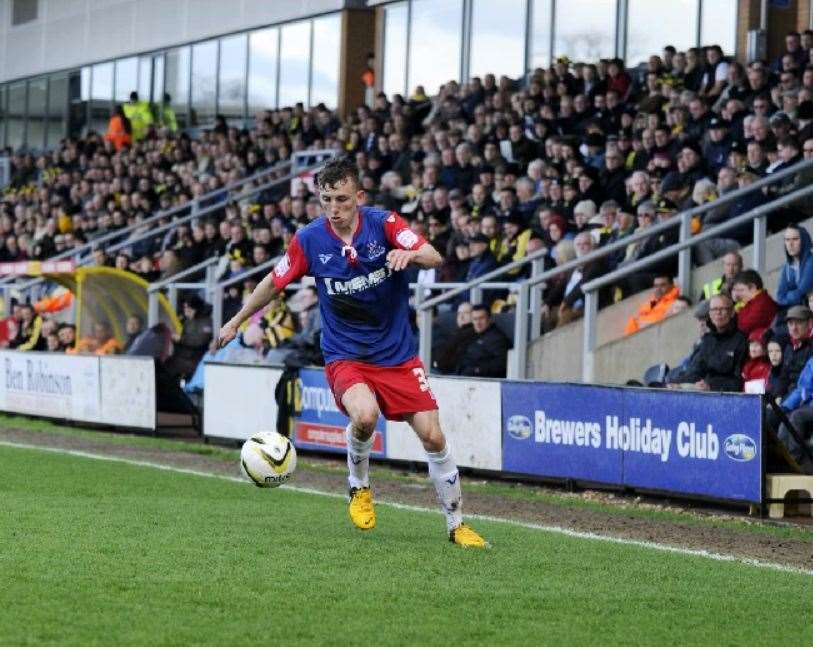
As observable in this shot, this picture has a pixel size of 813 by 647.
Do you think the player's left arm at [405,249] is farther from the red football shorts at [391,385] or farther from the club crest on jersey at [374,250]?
the red football shorts at [391,385]

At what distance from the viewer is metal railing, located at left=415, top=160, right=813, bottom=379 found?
1714 cm

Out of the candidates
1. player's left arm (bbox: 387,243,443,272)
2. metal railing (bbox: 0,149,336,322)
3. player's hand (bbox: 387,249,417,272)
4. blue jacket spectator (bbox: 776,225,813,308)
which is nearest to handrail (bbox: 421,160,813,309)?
blue jacket spectator (bbox: 776,225,813,308)

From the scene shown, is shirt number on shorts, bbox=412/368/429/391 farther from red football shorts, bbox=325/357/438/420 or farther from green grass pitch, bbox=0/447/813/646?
green grass pitch, bbox=0/447/813/646

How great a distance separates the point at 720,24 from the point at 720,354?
36.1 feet

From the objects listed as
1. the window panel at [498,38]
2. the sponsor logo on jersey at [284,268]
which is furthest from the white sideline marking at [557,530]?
the window panel at [498,38]

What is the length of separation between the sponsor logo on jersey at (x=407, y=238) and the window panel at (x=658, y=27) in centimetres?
1640

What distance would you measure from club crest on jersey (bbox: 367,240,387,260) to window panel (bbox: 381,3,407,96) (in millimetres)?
23076

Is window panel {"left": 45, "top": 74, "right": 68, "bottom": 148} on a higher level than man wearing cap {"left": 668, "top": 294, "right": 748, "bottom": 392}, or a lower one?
higher

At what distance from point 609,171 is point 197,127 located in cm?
2090

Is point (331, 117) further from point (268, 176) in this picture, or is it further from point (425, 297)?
point (425, 297)

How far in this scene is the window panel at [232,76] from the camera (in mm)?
38469

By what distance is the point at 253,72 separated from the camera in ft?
125

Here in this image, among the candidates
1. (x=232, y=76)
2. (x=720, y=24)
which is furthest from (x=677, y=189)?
(x=232, y=76)

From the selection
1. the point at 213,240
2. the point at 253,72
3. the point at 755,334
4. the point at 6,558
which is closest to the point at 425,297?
the point at 755,334
